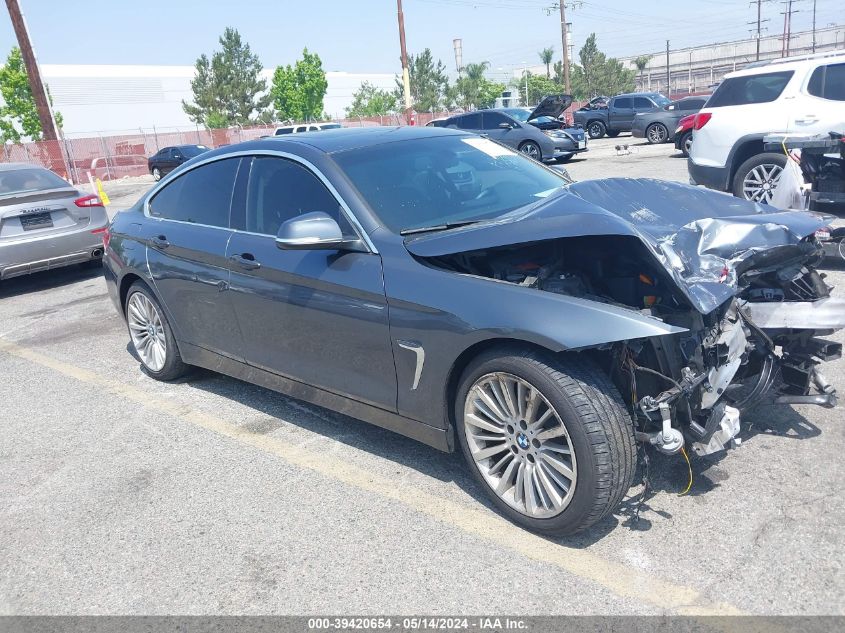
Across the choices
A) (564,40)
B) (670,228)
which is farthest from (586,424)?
(564,40)

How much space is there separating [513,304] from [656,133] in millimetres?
23261

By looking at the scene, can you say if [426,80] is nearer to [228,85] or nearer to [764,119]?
[228,85]

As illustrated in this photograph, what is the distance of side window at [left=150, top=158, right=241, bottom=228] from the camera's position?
459 cm

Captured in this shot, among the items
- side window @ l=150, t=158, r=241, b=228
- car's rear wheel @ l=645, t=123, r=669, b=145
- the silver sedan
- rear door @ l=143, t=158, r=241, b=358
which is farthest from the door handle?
car's rear wheel @ l=645, t=123, r=669, b=145

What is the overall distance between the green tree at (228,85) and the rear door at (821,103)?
63578 mm

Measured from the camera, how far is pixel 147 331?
5547mm

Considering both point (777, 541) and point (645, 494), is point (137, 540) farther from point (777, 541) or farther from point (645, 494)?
point (777, 541)

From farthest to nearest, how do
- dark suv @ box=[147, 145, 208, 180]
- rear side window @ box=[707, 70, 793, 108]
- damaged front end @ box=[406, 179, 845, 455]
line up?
dark suv @ box=[147, 145, 208, 180], rear side window @ box=[707, 70, 793, 108], damaged front end @ box=[406, 179, 845, 455]

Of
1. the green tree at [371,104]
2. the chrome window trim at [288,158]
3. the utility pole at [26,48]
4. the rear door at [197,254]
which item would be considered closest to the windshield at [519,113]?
the utility pole at [26,48]

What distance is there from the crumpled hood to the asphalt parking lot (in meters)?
0.98

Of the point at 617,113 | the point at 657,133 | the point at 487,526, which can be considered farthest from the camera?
the point at 617,113

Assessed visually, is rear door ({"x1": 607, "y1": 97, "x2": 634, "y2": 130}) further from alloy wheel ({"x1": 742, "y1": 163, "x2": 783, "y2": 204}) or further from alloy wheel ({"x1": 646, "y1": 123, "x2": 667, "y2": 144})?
alloy wheel ({"x1": 742, "y1": 163, "x2": 783, "y2": 204})

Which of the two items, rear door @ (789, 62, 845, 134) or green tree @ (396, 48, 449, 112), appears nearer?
rear door @ (789, 62, 845, 134)

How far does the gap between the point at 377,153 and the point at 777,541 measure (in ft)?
9.00
